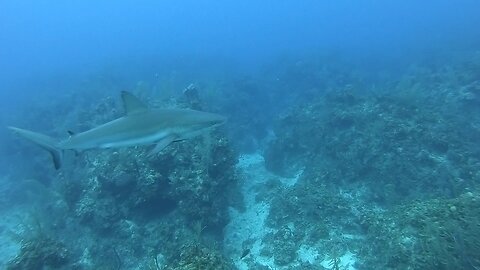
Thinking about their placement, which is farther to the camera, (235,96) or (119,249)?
(235,96)

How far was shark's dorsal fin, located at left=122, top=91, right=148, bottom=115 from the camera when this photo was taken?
6.89 metres

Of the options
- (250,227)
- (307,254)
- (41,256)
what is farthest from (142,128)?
(250,227)

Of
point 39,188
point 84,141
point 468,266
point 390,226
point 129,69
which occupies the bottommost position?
point 129,69

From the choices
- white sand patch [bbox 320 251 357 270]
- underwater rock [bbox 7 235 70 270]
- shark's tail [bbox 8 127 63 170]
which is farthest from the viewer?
white sand patch [bbox 320 251 357 270]

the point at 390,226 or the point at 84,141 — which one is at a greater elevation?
the point at 84,141

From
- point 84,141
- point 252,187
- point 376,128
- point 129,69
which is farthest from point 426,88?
point 129,69

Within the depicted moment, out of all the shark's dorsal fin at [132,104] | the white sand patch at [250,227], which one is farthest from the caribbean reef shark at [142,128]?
the white sand patch at [250,227]

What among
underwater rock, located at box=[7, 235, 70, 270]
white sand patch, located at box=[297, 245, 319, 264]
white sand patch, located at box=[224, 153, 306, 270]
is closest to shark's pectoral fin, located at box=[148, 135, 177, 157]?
underwater rock, located at box=[7, 235, 70, 270]

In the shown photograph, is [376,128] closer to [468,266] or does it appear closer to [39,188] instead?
[468,266]

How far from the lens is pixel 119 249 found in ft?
33.7

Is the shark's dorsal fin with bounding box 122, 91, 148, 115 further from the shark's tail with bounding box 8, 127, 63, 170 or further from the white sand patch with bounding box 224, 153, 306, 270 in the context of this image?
the white sand patch with bounding box 224, 153, 306, 270

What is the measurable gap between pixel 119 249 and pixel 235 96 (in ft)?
49.7

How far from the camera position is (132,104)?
6945 millimetres

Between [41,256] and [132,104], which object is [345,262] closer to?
[132,104]
